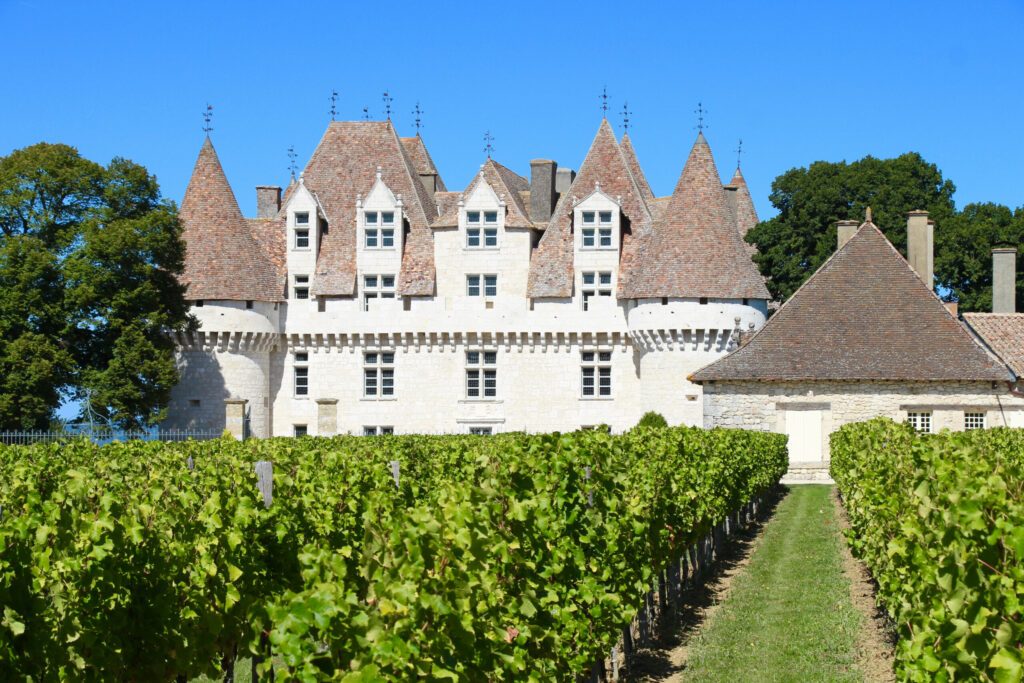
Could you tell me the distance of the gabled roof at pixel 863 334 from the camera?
32344mm

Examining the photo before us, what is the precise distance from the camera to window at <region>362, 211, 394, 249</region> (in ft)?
140

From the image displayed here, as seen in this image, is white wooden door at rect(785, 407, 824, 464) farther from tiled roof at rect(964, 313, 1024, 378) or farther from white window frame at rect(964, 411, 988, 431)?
tiled roof at rect(964, 313, 1024, 378)

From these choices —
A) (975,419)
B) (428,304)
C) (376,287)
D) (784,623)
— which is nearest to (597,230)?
(428,304)

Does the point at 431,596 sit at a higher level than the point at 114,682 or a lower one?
Answer: higher

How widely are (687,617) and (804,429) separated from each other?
64.3 ft

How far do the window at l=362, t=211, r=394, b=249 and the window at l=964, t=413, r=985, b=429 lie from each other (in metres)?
18.7

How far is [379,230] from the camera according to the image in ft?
140

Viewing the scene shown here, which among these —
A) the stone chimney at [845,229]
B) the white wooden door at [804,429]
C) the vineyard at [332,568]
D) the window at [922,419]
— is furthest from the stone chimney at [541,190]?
the vineyard at [332,568]

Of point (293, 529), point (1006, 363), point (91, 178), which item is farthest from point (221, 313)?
point (293, 529)

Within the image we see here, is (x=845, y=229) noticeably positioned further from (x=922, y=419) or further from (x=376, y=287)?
(x=376, y=287)

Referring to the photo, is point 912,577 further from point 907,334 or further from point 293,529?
point 907,334

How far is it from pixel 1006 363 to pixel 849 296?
13.6ft

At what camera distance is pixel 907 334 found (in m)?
33.1

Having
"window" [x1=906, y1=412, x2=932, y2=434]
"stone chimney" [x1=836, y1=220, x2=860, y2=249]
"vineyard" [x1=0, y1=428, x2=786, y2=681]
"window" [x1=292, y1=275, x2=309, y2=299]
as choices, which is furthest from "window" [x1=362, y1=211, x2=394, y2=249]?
"vineyard" [x1=0, y1=428, x2=786, y2=681]
